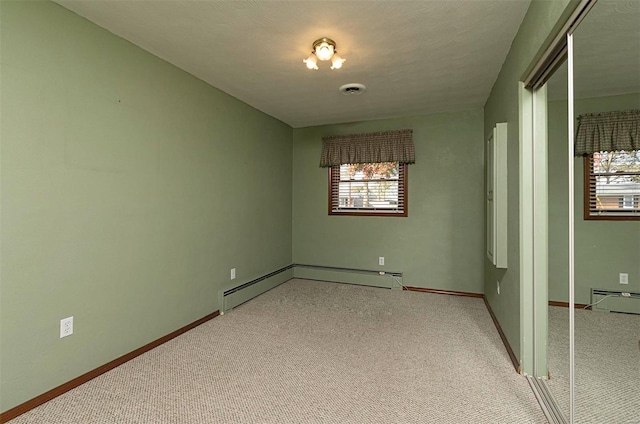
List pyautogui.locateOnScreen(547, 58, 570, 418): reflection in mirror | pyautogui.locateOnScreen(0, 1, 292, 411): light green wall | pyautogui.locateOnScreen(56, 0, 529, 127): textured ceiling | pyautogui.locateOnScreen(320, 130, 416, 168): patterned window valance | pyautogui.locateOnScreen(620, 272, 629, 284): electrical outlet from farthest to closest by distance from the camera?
pyautogui.locateOnScreen(320, 130, 416, 168): patterned window valance
pyautogui.locateOnScreen(56, 0, 529, 127): textured ceiling
pyautogui.locateOnScreen(0, 1, 292, 411): light green wall
pyautogui.locateOnScreen(547, 58, 570, 418): reflection in mirror
pyautogui.locateOnScreen(620, 272, 629, 284): electrical outlet

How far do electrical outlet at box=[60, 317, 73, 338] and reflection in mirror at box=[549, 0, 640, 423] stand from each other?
2921mm

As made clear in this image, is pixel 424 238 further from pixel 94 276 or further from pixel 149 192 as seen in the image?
pixel 94 276

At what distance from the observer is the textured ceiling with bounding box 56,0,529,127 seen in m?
2.02

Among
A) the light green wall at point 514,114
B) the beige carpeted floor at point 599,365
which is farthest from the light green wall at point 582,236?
the light green wall at point 514,114

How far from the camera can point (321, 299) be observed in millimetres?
3982

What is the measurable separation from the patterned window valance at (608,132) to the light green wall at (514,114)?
0.56 metres

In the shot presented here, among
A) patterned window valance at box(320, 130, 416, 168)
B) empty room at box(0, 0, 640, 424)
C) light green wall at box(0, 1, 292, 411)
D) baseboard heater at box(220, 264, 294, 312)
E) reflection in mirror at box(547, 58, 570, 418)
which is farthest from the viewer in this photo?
patterned window valance at box(320, 130, 416, 168)

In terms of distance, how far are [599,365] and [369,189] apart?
332cm

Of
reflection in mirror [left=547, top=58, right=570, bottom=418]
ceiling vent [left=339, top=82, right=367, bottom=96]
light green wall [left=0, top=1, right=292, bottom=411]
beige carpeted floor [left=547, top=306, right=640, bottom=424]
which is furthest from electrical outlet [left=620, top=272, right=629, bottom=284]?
light green wall [left=0, top=1, right=292, bottom=411]

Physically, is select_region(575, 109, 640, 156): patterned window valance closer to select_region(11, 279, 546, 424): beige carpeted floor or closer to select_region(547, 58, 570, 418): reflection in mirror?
select_region(547, 58, 570, 418): reflection in mirror

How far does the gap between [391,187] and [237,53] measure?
9.03ft

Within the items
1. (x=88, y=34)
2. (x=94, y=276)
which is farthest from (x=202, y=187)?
(x=88, y=34)

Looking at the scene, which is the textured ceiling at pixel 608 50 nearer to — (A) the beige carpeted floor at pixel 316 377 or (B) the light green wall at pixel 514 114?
(B) the light green wall at pixel 514 114

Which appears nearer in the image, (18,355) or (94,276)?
(18,355)
